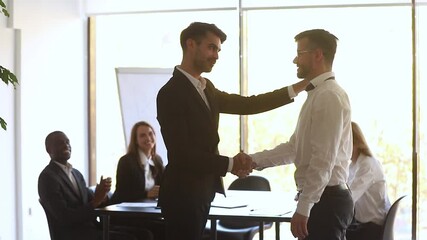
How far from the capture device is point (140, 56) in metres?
7.53

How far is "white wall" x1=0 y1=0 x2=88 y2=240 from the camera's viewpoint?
6328 millimetres

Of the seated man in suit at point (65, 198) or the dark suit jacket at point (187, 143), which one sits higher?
the dark suit jacket at point (187, 143)

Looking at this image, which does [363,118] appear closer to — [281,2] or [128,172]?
[281,2]

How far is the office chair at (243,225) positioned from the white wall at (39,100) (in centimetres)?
200

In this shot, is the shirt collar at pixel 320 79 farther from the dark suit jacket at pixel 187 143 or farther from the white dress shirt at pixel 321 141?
the dark suit jacket at pixel 187 143

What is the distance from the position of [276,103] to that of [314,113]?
29.3 inches

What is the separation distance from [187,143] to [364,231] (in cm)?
204

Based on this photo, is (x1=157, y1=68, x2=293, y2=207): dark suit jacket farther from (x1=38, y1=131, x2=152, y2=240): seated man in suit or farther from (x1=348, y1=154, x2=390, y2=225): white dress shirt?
(x1=348, y1=154, x2=390, y2=225): white dress shirt

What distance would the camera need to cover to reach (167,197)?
3.12m

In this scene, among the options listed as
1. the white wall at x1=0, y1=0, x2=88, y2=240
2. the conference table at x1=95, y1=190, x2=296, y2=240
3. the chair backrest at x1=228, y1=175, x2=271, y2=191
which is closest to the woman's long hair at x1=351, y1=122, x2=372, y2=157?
the conference table at x1=95, y1=190, x2=296, y2=240

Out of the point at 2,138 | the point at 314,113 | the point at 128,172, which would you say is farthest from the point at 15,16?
the point at 314,113

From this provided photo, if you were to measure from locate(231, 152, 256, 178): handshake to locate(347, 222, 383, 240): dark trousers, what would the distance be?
58.6 inches

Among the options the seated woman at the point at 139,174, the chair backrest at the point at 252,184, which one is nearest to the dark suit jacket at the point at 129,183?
the seated woman at the point at 139,174

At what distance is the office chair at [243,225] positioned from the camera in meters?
5.40
